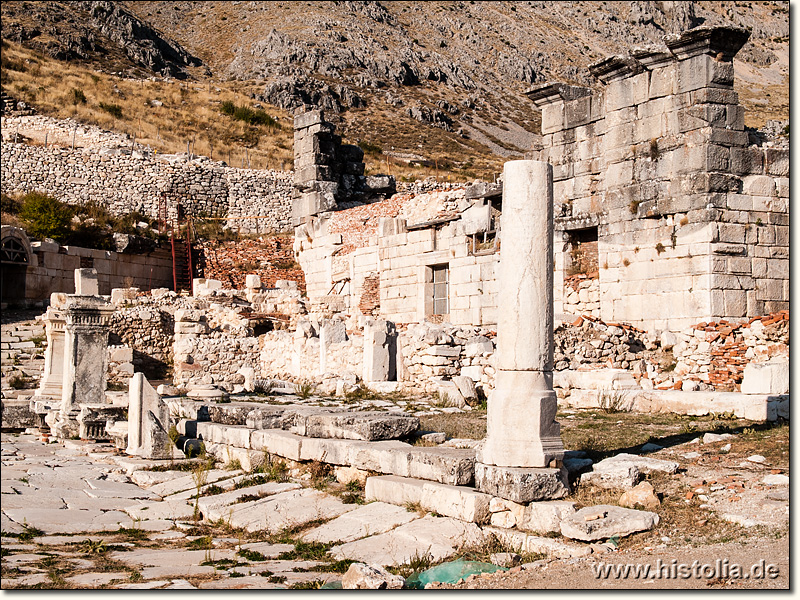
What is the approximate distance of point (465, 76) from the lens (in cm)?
7444

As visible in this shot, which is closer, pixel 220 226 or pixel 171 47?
pixel 220 226

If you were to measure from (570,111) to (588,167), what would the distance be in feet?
4.06

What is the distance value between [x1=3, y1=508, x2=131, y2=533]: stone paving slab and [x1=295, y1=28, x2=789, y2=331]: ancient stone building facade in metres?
9.99

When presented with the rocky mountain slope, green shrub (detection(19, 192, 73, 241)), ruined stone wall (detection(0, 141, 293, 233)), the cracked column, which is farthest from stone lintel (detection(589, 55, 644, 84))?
the rocky mountain slope

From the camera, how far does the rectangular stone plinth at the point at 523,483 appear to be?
660cm

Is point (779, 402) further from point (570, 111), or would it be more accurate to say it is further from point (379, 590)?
point (570, 111)

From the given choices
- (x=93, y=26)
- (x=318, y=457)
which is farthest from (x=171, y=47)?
(x=318, y=457)

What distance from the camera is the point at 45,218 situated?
2917 cm

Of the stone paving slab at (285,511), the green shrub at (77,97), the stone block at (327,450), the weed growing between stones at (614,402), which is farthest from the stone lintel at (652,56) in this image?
the green shrub at (77,97)

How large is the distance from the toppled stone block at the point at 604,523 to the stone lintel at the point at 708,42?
1077cm

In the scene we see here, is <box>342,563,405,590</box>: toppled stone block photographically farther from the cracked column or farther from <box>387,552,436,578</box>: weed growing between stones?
the cracked column

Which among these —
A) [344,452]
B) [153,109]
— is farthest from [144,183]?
[344,452]

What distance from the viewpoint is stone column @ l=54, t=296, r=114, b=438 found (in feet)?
45.0

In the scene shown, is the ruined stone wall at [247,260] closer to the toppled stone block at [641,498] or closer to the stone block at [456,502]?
the stone block at [456,502]
